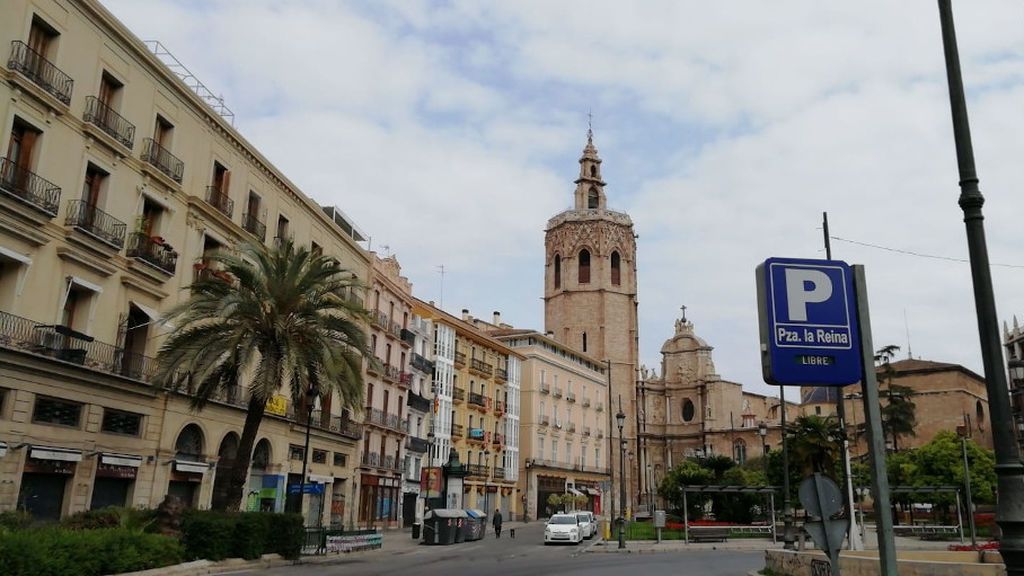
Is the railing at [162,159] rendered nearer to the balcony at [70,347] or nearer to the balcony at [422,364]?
the balcony at [70,347]

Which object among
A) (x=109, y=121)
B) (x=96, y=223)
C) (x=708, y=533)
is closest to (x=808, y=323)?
(x=96, y=223)

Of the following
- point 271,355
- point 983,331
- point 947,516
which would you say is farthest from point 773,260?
point 947,516

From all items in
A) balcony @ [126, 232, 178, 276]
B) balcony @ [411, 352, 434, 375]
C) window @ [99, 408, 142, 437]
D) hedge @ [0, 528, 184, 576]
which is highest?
balcony @ [411, 352, 434, 375]

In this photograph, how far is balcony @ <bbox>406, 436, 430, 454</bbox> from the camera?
50.7 m

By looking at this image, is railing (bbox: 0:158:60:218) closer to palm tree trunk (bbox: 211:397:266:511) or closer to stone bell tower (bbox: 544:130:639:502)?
palm tree trunk (bbox: 211:397:266:511)

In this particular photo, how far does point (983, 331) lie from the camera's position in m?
6.47

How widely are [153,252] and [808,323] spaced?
24.0 m

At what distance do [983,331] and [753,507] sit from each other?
41.7m

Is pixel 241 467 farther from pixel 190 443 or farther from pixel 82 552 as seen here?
pixel 82 552

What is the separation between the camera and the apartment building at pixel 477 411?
5612cm

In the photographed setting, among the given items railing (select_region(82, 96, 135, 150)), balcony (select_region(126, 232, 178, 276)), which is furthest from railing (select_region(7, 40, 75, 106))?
balcony (select_region(126, 232, 178, 276))

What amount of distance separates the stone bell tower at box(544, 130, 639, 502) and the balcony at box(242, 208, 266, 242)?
186ft

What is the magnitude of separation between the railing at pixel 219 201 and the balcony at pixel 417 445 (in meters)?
24.5

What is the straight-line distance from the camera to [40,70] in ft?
69.0
